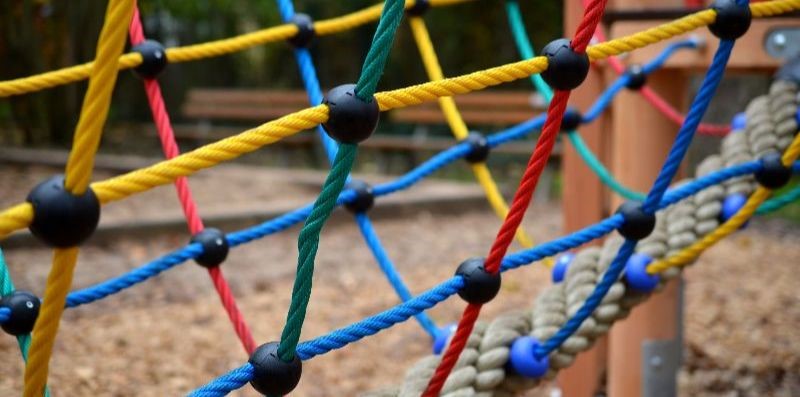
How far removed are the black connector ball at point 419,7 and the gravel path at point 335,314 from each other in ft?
2.51

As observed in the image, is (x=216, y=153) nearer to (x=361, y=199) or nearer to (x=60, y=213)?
(x=60, y=213)

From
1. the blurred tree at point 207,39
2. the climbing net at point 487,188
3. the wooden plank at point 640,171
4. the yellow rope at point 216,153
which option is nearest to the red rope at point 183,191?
the climbing net at point 487,188

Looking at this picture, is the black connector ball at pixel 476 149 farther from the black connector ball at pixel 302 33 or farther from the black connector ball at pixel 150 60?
the black connector ball at pixel 150 60

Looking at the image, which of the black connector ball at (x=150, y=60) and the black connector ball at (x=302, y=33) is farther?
the black connector ball at (x=302, y=33)

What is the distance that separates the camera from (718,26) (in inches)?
36.4

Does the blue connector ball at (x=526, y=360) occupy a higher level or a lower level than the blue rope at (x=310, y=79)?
lower

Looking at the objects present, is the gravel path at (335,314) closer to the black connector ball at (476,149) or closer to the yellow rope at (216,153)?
the black connector ball at (476,149)

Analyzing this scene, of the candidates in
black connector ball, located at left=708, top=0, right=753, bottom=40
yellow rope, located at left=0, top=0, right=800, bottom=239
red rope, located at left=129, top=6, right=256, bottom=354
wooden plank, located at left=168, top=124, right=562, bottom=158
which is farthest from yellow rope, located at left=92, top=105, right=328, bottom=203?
wooden plank, located at left=168, top=124, right=562, bottom=158

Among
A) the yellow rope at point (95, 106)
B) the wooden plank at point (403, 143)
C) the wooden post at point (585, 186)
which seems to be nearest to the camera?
the yellow rope at point (95, 106)

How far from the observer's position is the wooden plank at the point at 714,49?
1.30 metres

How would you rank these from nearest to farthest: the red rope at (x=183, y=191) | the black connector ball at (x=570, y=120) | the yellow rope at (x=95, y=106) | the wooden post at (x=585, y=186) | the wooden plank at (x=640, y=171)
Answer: the yellow rope at (x=95, y=106) < the red rope at (x=183, y=191) < the wooden plank at (x=640, y=171) < the black connector ball at (x=570, y=120) < the wooden post at (x=585, y=186)

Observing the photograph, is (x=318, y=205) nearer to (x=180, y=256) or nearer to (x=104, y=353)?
(x=180, y=256)

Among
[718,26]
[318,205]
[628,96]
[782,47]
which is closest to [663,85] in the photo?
[628,96]

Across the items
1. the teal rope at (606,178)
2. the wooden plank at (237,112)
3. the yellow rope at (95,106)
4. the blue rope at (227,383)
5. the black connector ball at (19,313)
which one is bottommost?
the blue rope at (227,383)
